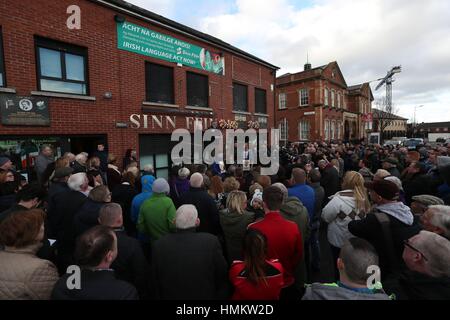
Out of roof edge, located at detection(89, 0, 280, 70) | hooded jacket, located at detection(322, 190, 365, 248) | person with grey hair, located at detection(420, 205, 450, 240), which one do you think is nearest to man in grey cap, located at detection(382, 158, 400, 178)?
hooded jacket, located at detection(322, 190, 365, 248)

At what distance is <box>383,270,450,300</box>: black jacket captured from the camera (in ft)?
5.49

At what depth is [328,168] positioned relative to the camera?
620 centimetres

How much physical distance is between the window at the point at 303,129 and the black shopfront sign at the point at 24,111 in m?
25.9

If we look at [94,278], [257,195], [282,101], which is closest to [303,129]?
[282,101]

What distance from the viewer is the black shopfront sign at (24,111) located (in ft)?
20.2

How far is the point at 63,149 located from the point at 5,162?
2625 mm

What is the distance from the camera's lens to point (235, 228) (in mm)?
3191

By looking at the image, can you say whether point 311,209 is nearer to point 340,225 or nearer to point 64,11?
point 340,225

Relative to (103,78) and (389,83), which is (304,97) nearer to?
(103,78)

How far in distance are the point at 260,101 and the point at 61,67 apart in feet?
35.0

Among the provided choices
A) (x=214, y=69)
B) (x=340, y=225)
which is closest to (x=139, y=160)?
(x=214, y=69)

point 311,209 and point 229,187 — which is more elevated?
point 229,187

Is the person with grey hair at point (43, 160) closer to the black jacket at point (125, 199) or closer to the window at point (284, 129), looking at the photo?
the black jacket at point (125, 199)

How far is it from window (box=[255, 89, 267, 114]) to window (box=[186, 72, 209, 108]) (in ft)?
14.0
